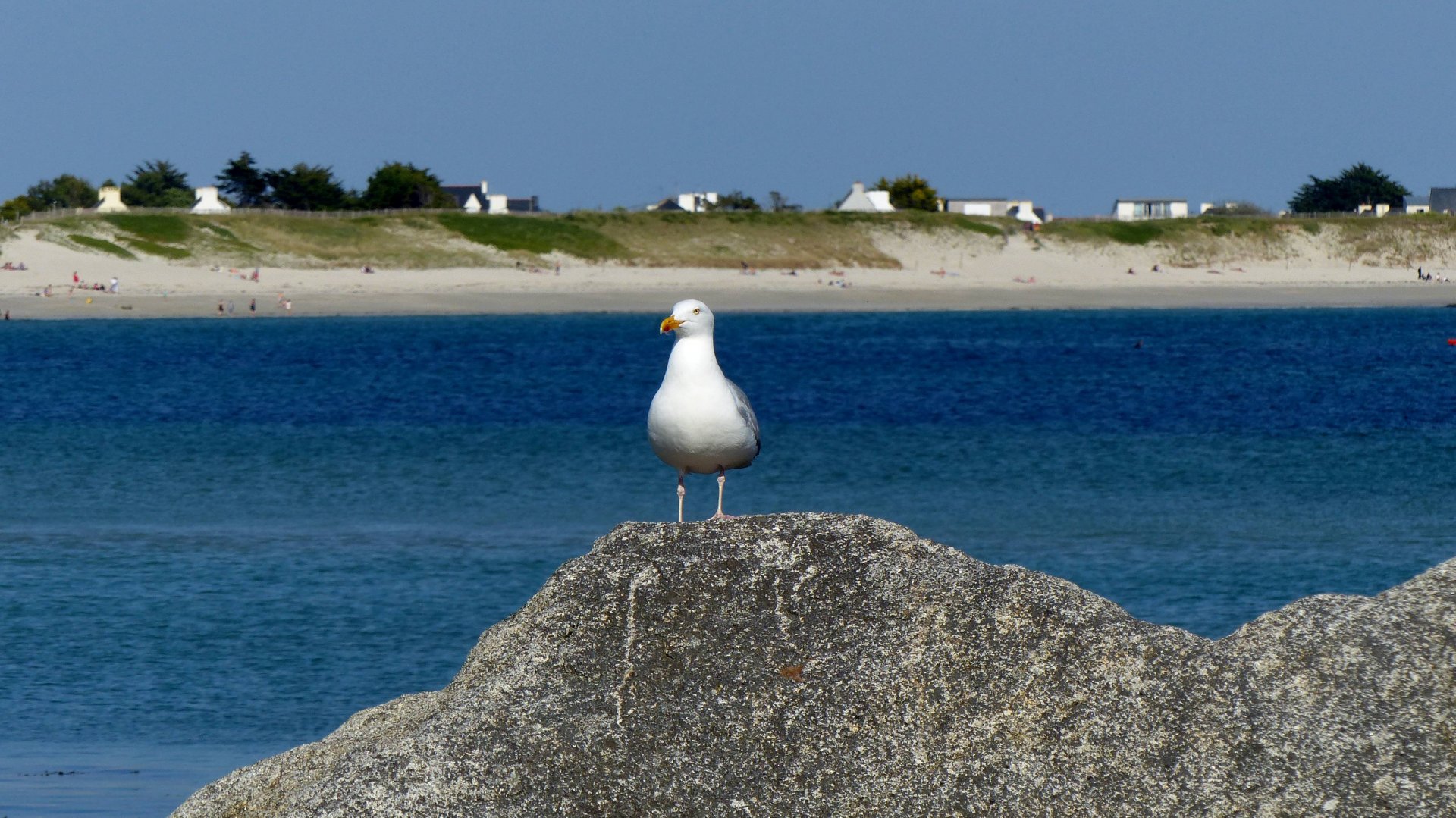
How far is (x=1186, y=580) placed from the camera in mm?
24078

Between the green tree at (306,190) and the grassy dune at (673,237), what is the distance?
33.9ft

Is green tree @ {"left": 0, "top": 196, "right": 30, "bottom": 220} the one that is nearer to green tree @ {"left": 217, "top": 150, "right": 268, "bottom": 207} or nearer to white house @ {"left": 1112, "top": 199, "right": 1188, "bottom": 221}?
green tree @ {"left": 217, "top": 150, "right": 268, "bottom": 207}

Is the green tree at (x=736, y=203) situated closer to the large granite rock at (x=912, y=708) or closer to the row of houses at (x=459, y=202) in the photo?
the row of houses at (x=459, y=202)

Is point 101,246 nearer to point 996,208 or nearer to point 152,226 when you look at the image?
point 152,226

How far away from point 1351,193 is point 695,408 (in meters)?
163

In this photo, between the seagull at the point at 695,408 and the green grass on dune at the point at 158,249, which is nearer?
the seagull at the point at 695,408

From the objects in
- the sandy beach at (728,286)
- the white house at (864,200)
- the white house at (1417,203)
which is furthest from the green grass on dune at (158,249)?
the white house at (1417,203)

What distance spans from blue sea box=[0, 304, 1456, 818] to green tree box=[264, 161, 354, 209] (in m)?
44.7

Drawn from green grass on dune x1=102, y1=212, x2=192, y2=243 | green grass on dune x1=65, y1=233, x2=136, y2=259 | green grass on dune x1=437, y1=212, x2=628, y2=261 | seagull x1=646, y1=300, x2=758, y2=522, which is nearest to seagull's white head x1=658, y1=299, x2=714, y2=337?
seagull x1=646, y1=300, x2=758, y2=522

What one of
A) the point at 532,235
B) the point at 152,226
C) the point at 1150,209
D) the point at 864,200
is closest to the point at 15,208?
the point at 152,226

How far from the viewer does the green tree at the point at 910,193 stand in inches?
5674

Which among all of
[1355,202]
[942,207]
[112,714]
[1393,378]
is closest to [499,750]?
[112,714]

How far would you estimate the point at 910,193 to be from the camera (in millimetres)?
144500

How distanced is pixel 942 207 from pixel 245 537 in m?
128
